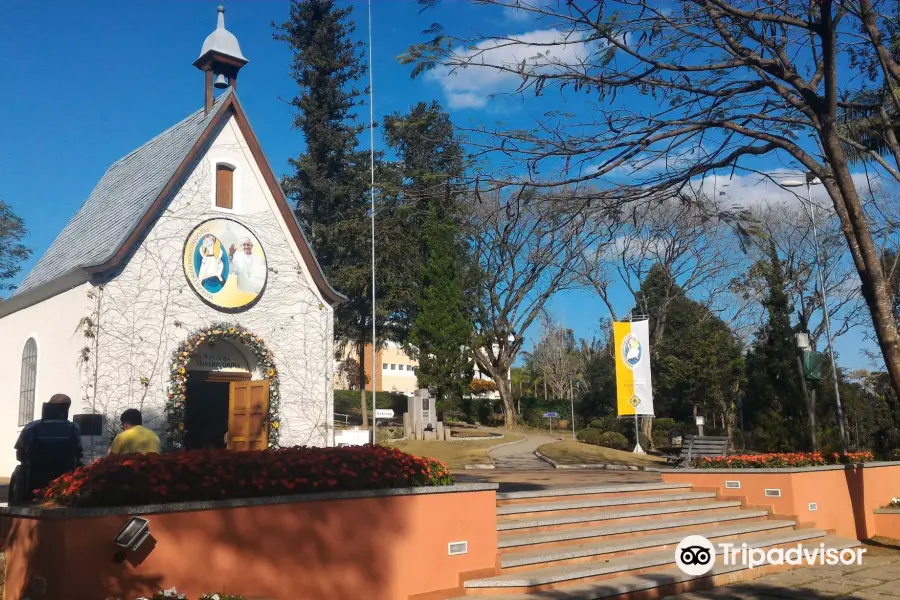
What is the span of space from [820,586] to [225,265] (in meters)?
12.3

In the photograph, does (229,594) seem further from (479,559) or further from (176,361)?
(176,361)

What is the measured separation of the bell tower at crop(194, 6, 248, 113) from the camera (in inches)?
692

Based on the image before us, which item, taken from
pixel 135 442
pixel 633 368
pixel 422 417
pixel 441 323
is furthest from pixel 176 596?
pixel 441 323

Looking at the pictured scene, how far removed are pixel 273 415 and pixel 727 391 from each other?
32341mm

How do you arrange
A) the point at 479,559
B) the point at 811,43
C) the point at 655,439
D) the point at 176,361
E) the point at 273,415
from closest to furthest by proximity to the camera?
the point at 479,559 < the point at 811,43 < the point at 176,361 < the point at 273,415 < the point at 655,439

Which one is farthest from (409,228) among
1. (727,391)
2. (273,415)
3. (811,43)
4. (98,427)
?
(811,43)

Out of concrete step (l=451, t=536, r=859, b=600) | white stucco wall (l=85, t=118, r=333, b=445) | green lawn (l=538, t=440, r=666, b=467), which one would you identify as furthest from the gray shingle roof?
green lawn (l=538, t=440, r=666, b=467)

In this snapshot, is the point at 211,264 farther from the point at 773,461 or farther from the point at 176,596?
the point at 773,461

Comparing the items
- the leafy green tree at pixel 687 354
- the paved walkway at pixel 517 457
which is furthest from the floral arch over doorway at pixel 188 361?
the leafy green tree at pixel 687 354

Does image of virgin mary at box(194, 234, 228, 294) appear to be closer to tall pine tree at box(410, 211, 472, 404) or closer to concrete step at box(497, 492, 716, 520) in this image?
concrete step at box(497, 492, 716, 520)

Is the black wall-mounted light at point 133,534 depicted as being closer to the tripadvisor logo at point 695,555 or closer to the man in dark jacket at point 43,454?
the man in dark jacket at point 43,454

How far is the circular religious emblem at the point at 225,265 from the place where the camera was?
621 inches

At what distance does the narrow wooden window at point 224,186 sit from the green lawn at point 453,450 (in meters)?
10.4

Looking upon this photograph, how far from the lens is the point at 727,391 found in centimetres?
4238
